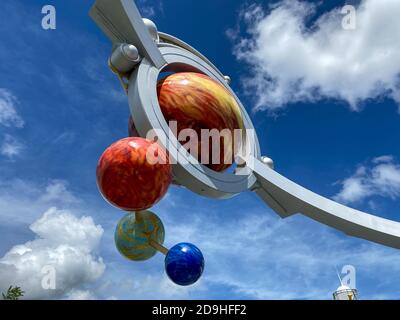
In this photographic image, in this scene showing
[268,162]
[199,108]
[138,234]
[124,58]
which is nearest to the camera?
[199,108]

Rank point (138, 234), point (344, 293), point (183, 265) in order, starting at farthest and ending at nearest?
point (344, 293), point (138, 234), point (183, 265)

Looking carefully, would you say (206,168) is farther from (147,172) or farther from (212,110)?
(147,172)

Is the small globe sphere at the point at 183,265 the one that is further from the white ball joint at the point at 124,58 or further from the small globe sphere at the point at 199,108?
the white ball joint at the point at 124,58

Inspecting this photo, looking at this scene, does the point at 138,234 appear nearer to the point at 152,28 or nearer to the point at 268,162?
the point at 268,162

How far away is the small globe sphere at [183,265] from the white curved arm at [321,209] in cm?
259

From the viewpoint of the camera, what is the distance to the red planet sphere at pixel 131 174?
286 inches

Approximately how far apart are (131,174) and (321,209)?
518 cm

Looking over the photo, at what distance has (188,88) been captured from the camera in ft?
28.7

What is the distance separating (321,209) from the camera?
10.3 m

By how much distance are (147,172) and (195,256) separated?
2.24 m

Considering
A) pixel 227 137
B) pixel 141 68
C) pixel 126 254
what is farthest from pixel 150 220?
pixel 141 68

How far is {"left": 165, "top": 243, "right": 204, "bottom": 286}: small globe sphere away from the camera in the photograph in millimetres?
8336

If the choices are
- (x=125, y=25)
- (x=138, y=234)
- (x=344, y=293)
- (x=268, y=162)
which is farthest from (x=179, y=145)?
(x=344, y=293)
